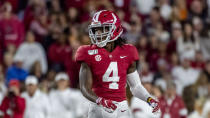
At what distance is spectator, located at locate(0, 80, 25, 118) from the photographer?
29.3 ft

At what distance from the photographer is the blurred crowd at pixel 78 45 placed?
32.4 ft

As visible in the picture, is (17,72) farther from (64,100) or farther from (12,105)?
(12,105)

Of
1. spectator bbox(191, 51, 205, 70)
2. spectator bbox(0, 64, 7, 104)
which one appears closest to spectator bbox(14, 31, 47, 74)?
spectator bbox(0, 64, 7, 104)

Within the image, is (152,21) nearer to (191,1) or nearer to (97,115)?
(191,1)

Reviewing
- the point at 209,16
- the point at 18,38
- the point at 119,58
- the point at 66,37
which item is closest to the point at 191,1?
the point at 209,16

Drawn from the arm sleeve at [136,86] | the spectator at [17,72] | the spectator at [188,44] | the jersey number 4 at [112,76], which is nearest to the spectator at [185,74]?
the spectator at [188,44]

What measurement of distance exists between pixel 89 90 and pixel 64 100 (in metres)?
4.78

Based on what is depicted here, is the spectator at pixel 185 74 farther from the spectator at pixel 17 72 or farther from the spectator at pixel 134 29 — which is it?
the spectator at pixel 17 72

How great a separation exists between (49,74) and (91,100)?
18.1 ft

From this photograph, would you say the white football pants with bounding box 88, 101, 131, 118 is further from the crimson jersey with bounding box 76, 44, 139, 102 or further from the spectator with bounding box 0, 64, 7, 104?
the spectator with bounding box 0, 64, 7, 104

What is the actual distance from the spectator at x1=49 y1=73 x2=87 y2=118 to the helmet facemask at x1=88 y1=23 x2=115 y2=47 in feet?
15.1

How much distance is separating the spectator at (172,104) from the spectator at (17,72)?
2.68 meters

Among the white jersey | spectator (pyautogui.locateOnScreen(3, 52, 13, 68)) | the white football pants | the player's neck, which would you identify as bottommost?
the white jersey

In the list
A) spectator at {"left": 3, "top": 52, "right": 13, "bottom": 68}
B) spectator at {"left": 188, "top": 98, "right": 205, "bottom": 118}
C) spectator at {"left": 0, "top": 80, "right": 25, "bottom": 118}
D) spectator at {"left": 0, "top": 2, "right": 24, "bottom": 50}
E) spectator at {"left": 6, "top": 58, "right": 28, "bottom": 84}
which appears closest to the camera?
spectator at {"left": 0, "top": 80, "right": 25, "bottom": 118}
